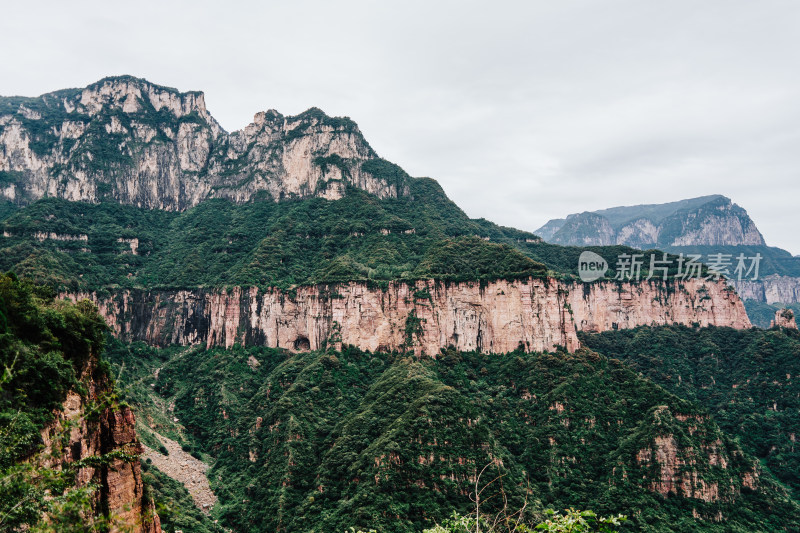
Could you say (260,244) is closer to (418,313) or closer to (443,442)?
(418,313)

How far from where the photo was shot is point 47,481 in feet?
37.3

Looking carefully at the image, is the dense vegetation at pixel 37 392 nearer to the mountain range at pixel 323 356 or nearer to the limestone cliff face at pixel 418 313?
the mountain range at pixel 323 356

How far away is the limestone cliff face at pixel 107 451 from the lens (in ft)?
74.3

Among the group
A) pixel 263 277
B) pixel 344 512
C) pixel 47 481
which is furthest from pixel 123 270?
pixel 47 481

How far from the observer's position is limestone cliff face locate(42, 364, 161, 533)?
74.3ft

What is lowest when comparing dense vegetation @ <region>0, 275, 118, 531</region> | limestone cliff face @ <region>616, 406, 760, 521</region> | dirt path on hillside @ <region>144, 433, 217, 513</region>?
dirt path on hillside @ <region>144, 433, 217, 513</region>

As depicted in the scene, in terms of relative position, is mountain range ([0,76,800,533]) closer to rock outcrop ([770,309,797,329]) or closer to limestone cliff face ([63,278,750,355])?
limestone cliff face ([63,278,750,355])

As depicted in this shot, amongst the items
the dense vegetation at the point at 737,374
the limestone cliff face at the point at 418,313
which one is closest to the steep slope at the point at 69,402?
the limestone cliff face at the point at 418,313

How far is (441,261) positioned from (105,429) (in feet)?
240

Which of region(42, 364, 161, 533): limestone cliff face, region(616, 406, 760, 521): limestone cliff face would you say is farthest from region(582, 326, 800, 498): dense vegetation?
region(42, 364, 161, 533): limestone cliff face

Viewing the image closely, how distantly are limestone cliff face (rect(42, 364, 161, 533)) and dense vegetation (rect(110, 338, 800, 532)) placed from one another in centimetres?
2515

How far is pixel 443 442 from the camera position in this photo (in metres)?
55.7

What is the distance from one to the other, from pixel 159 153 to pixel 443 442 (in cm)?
15001

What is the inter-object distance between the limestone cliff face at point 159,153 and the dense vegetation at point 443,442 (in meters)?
79.1
